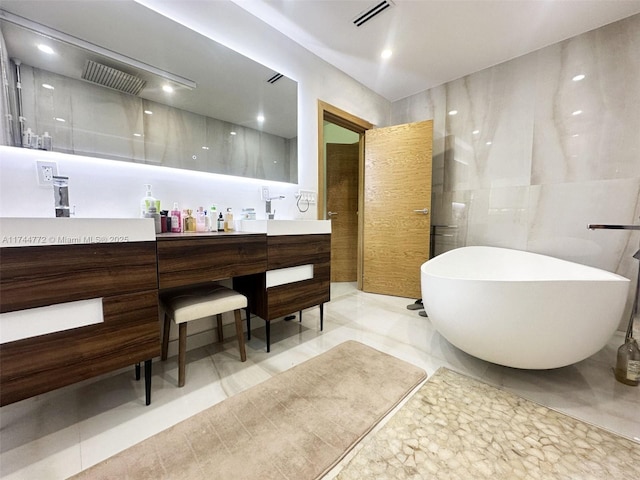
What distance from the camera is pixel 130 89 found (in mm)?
1448

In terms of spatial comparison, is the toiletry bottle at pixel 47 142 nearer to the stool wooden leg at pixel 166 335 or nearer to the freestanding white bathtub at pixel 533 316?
the stool wooden leg at pixel 166 335

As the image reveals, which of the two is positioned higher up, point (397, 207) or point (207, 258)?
point (397, 207)

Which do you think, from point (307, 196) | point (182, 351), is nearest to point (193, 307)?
point (182, 351)

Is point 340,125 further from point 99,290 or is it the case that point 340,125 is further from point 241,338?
point 99,290

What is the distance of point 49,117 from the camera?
1235 mm

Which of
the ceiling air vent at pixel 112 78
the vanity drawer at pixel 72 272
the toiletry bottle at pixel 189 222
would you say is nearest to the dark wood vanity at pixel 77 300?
the vanity drawer at pixel 72 272

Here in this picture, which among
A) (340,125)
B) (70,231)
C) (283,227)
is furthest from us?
(340,125)

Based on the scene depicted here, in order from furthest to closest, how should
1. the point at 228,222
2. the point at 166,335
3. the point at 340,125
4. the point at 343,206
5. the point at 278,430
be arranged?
the point at 343,206
the point at 340,125
the point at 228,222
the point at 166,335
the point at 278,430

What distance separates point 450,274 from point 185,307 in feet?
6.84

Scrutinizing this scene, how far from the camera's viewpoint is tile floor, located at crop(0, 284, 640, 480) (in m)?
1.01

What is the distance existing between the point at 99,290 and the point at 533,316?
1956 mm

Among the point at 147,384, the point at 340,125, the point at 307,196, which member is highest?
the point at 340,125

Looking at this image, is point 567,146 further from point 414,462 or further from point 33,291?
point 33,291

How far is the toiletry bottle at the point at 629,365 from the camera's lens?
1.38 meters
